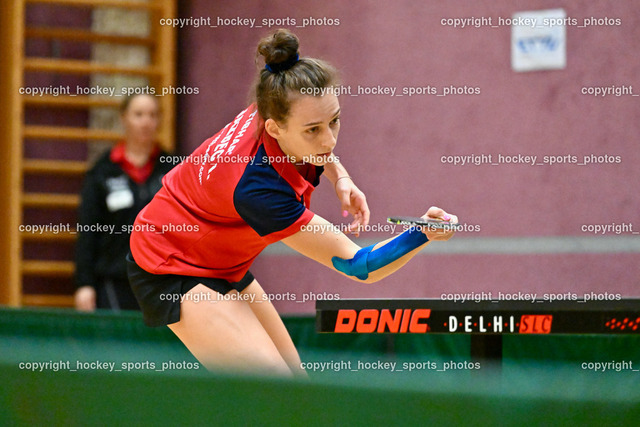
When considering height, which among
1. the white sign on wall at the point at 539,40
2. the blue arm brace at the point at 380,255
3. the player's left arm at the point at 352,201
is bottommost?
the blue arm brace at the point at 380,255

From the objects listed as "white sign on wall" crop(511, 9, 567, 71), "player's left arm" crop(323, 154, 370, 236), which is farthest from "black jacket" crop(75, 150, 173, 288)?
"player's left arm" crop(323, 154, 370, 236)

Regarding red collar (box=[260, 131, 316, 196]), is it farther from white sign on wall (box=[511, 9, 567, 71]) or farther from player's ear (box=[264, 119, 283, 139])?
white sign on wall (box=[511, 9, 567, 71])

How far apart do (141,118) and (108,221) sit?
0.55 metres

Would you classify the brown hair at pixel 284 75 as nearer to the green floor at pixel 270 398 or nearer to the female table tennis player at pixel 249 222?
the female table tennis player at pixel 249 222

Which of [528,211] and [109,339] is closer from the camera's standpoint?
[109,339]

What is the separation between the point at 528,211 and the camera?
159 inches

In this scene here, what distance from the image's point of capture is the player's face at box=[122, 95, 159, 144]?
13.7 ft

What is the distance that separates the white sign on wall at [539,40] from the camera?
3.96 meters

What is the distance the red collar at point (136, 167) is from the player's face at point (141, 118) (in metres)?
0.10

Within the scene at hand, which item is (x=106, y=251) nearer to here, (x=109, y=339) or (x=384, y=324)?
(x=109, y=339)

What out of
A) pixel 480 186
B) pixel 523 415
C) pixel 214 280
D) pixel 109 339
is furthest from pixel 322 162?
pixel 480 186

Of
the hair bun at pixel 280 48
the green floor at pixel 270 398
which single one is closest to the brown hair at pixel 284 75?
the hair bun at pixel 280 48

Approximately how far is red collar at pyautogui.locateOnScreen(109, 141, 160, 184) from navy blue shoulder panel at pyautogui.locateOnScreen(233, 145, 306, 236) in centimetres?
228

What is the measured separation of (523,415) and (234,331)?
100cm
